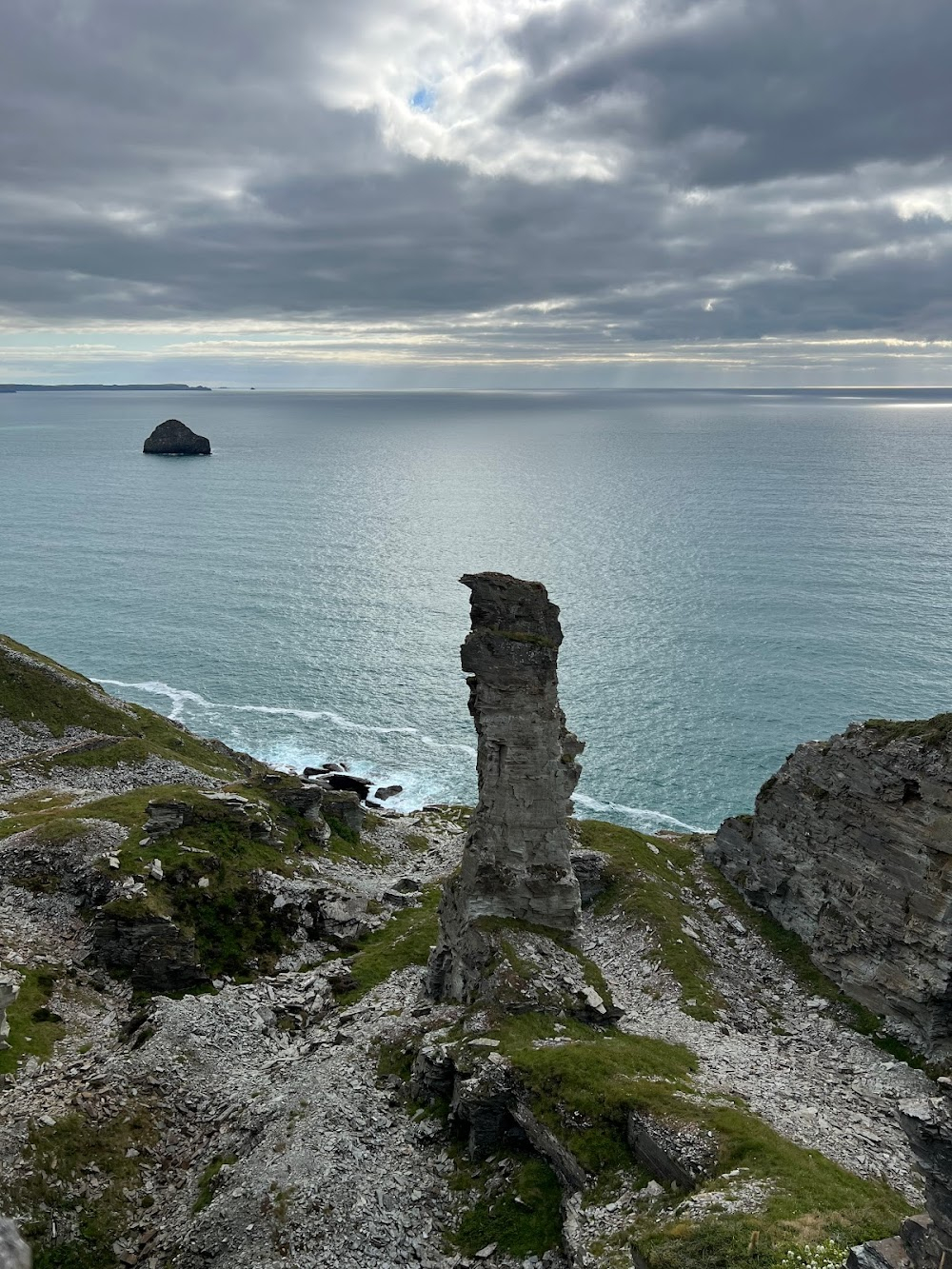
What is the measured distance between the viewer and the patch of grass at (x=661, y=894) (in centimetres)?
5181

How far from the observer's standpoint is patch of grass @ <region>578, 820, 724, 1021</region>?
51812 mm

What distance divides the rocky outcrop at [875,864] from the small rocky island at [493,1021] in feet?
0.66

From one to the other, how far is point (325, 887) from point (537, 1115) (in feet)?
98.7

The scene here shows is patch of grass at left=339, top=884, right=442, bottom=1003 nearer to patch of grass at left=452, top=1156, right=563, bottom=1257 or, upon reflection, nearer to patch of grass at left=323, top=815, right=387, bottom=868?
patch of grass at left=323, top=815, right=387, bottom=868

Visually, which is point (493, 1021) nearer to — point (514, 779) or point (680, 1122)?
point (680, 1122)

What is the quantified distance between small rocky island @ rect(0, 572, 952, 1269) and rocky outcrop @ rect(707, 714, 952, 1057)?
0.20m

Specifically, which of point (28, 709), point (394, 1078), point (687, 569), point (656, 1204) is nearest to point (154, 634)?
point (28, 709)

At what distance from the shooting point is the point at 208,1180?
34.2m

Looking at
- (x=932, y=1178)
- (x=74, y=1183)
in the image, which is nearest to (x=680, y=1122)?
(x=932, y=1178)

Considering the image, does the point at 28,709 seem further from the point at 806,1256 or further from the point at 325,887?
the point at 806,1256

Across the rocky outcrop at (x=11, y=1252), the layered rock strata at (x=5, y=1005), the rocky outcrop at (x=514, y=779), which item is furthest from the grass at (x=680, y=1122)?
the layered rock strata at (x=5, y=1005)

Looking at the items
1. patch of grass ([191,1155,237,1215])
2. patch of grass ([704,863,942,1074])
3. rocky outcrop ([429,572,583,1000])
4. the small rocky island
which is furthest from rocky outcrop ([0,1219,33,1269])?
patch of grass ([704,863,942,1074])

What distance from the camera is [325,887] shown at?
60.3 m

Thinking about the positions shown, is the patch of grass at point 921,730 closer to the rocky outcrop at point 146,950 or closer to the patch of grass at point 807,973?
the patch of grass at point 807,973
